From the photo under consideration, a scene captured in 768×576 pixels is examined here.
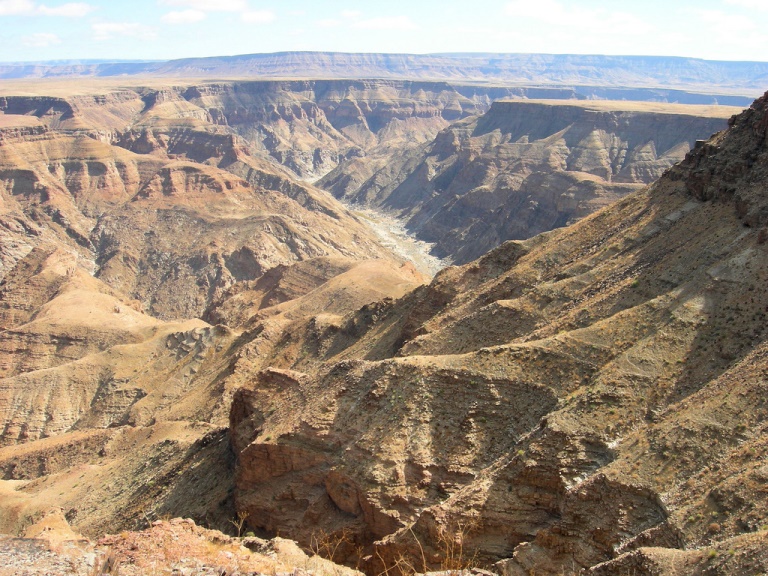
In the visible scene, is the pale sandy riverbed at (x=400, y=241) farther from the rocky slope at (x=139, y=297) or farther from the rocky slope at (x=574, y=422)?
the rocky slope at (x=574, y=422)

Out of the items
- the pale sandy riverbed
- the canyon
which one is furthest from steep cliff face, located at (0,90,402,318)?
the canyon

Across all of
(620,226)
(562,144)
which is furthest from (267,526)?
(562,144)

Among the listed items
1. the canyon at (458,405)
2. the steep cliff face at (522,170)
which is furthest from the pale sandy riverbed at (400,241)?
the canyon at (458,405)

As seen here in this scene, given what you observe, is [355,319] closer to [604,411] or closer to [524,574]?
[604,411]

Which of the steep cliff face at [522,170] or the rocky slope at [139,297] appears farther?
the steep cliff face at [522,170]

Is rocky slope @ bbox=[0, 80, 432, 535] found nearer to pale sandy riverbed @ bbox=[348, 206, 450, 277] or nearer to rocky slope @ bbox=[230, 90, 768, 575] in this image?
pale sandy riverbed @ bbox=[348, 206, 450, 277]
